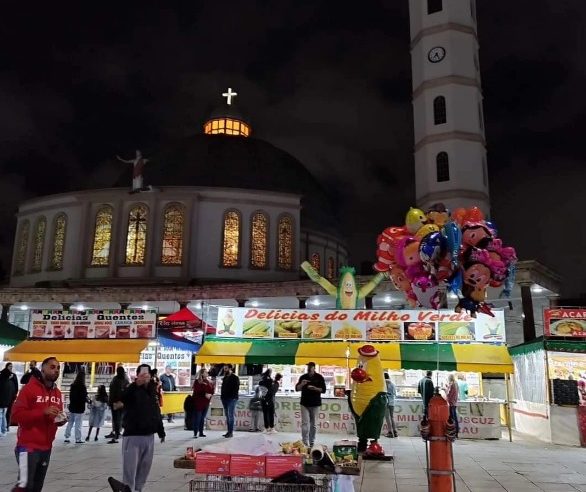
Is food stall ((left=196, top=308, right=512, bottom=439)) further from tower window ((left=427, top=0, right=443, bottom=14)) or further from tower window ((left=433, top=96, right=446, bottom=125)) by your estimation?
tower window ((left=427, top=0, right=443, bottom=14))

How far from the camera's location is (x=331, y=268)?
42.1 m

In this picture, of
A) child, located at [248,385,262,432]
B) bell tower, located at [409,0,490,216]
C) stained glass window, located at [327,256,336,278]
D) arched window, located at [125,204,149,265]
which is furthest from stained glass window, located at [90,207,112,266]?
child, located at [248,385,262,432]

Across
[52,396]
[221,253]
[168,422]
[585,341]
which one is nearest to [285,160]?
[221,253]

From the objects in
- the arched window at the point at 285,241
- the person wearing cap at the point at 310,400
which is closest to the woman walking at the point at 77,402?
the person wearing cap at the point at 310,400

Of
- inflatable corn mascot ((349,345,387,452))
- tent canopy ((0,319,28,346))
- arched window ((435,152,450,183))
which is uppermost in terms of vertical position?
arched window ((435,152,450,183))

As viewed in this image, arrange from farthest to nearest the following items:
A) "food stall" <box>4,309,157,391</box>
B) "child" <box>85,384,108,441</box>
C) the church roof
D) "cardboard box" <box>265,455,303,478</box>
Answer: the church roof < "food stall" <box>4,309,157,391</box> < "child" <box>85,384,108,441</box> < "cardboard box" <box>265,455,303,478</box>

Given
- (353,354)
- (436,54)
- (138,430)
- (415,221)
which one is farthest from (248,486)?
(436,54)

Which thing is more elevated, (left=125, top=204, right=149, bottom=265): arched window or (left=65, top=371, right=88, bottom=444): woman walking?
(left=125, top=204, right=149, bottom=265): arched window

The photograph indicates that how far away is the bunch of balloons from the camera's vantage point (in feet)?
27.2

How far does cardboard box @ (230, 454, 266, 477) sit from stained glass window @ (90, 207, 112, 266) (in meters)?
29.0

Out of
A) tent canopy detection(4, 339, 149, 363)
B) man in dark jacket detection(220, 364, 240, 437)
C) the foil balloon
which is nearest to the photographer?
the foil balloon

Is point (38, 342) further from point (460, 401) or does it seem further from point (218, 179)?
point (218, 179)

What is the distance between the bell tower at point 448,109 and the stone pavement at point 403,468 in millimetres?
17796

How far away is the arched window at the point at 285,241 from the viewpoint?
115 ft
